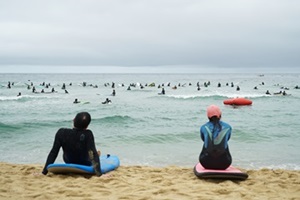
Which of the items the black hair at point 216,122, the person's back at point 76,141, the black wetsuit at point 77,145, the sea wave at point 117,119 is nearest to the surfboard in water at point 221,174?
the black hair at point 216,122

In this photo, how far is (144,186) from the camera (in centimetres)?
560

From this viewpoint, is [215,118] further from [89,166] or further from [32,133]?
Answer: [32,133]

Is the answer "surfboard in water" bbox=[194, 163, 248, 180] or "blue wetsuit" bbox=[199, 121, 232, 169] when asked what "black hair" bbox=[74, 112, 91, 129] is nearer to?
"blue wetsuit" bbox=[199, 121, 232, 169]

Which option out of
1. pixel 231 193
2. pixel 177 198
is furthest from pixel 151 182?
pixel 231 193

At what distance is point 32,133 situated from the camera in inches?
571

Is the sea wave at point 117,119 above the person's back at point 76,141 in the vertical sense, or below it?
below

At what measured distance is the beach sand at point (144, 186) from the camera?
501 centimetres

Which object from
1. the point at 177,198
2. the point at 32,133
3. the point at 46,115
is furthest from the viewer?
the point at 46,115

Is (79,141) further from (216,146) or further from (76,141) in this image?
(216,146)

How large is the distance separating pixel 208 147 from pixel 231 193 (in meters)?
1.05

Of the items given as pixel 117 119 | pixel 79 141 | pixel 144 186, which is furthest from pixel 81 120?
pixel 117 119

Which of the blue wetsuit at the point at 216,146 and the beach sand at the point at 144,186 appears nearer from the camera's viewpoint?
the beach sand at the point at 144,186

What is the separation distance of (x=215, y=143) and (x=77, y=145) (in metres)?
2.61

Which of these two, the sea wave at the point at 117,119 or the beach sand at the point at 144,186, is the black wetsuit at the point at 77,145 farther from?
the sea wave at the point at 117,119
